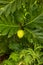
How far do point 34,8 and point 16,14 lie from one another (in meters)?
0.10

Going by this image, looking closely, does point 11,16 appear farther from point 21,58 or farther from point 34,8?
point 21,58

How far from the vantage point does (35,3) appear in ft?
4.79

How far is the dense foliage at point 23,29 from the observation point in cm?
140

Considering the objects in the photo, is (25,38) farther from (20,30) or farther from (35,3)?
(35,3)

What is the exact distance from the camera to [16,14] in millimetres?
1448

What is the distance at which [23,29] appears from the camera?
1.46m

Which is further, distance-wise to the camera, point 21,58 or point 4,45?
point 4,45

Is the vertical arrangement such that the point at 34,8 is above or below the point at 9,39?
above

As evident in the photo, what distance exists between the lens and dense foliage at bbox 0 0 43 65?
1398 mm

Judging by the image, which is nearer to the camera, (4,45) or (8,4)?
(8,4)

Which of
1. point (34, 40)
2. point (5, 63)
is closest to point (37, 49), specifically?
point (34, 40)

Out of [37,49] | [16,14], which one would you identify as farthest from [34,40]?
[16,14]

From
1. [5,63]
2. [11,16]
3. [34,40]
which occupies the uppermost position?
[11,16]

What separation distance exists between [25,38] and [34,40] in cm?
8
